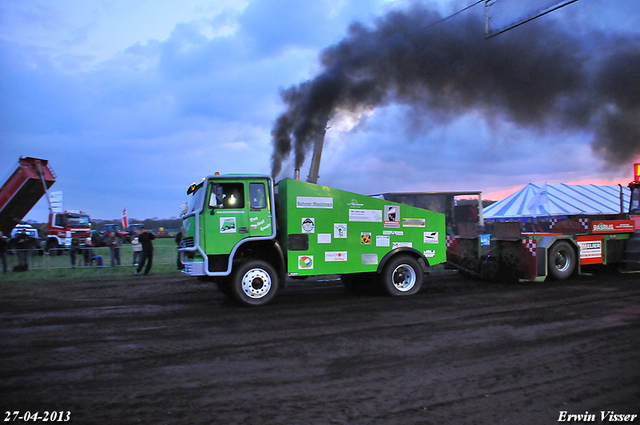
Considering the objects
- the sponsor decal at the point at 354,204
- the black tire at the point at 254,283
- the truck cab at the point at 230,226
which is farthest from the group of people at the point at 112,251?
the sponsor decal at the point at 354,204

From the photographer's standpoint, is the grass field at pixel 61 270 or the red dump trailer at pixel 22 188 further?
the red dump trailer at pixel 22 188

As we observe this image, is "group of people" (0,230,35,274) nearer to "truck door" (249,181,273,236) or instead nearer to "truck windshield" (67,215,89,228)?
"truck windshield" (67,215,89,228)

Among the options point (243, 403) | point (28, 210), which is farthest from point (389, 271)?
point (28, 210)

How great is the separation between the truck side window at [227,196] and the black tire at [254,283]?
112cm

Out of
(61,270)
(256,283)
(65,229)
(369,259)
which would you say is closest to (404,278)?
(369,259)

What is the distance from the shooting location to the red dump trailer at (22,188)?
60.8ft

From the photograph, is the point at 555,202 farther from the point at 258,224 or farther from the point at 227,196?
the point at 227,196

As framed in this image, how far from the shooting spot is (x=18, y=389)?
12.9ft

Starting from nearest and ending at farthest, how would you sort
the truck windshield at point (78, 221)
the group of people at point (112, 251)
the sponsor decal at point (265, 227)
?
the sponsor decal at point (265, 227), the group of people at point (112, 251), the truck windshield at point (78, 221)

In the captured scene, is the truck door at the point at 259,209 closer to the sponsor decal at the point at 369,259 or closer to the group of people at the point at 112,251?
the sponsor decal at the point at 369,259

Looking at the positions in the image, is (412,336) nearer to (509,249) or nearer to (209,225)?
(209,225)

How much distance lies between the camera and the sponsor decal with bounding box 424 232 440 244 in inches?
357

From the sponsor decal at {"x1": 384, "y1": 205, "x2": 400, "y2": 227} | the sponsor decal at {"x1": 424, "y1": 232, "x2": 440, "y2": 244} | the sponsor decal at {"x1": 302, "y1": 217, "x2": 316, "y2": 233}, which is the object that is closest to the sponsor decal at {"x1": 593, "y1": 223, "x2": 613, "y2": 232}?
the sponsor decal at {"x1": 424, "y1": 232, "x2": 440, "y2": 244}

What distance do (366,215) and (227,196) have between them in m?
2.79
